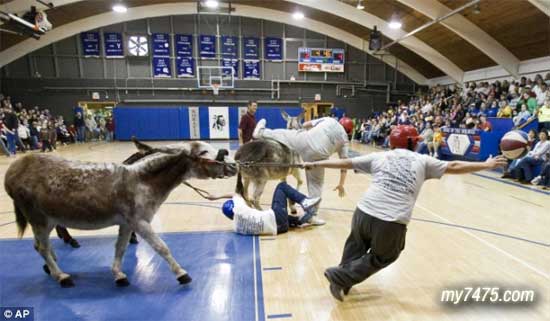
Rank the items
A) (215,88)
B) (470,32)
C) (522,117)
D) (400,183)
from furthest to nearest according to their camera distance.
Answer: (215,88), (470,32), (522,117), (400,183)

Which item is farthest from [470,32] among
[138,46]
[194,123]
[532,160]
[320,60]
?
[138,46]

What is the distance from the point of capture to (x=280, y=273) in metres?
3.66

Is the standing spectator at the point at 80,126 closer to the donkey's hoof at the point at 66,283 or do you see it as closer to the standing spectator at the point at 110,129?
the standing spectator at the point at 110,129

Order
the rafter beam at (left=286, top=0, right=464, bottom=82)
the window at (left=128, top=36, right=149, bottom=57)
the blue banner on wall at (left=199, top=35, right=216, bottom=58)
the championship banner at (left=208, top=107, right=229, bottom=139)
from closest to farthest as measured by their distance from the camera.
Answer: the rafter beam at (left=286, top=0, right=464, bottom=82) → the window at (left=128, top=36, right=149, bottom=57) → the blue banner on wall at (left=199, top=35, right=216, bottom=58) → the championship banner at (left=208, top=107, right=229, bottom=139)

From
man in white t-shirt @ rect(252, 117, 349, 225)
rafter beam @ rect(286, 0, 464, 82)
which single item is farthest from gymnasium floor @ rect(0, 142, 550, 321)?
rafter beam @ rect(286, 0, 464, 82)

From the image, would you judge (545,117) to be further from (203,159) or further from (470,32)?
(203,159)

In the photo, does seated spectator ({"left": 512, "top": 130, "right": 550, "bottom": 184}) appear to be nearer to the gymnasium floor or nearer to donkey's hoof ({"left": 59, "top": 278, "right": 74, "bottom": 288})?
the gymnasium floor

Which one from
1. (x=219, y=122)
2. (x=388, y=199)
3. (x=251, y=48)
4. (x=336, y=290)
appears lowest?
(x=336, y=290)

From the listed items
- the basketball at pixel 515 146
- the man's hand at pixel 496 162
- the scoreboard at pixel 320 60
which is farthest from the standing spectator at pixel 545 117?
the scoreboard at pixel 320 60

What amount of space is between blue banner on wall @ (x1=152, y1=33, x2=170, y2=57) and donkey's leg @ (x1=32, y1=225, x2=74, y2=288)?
22.0 m

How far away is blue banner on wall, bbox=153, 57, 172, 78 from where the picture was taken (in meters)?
22.9

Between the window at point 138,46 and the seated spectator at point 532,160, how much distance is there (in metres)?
22.6

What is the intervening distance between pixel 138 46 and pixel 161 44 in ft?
5.20

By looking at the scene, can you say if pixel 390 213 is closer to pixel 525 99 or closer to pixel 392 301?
pixel 392 301
